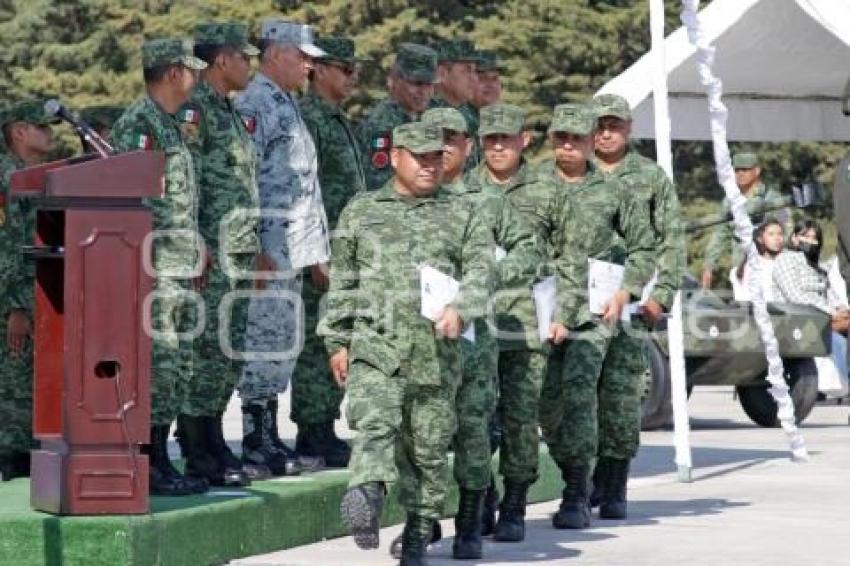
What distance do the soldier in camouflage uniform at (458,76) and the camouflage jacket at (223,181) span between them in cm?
228

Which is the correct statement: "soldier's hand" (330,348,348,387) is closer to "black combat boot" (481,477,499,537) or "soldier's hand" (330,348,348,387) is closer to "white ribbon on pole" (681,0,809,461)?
"black combat boot" (481,477,499,537)

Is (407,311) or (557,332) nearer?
(407,311)

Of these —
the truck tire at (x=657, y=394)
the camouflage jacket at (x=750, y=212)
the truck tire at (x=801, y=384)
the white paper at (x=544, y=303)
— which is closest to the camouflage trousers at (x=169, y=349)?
the white paper at (x=544, y=303)

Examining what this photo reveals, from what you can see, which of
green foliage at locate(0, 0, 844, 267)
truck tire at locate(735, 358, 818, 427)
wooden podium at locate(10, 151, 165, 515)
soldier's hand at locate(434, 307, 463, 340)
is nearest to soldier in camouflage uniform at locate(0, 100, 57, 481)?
wooden podium at locate(10, 151, 165, 515)

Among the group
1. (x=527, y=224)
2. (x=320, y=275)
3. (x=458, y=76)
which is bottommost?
(x=320, y=275)

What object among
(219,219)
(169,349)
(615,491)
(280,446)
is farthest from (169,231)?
(615,491)

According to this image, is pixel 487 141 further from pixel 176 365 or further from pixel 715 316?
pixel 715 316

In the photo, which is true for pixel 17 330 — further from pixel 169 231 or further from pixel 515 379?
pixel 515 379

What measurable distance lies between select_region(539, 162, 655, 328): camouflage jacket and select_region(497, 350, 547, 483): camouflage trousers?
528 millimetres

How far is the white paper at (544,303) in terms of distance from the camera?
37.9ft

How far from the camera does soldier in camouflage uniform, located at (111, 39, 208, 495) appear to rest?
10.6 m

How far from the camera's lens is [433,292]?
33.3 feet

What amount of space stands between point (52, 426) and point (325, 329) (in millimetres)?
1134

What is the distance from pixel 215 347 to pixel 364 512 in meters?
1.90
